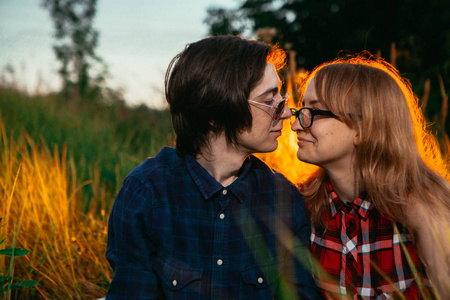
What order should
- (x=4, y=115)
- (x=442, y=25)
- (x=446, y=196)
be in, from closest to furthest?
(x=446, y=196)
(x=4, y=115)
(x=442, y=25)

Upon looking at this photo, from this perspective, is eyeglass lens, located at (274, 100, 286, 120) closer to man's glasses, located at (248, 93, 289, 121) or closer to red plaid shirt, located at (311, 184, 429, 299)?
man's glasses, located at (248, 93, 289, 121)

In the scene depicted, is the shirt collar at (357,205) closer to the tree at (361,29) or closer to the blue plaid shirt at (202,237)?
the blue plaid shirt at (202,237)

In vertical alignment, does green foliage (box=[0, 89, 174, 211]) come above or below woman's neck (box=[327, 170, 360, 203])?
above

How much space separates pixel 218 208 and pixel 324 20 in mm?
7793

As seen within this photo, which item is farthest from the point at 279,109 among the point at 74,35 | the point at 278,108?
the point at 74,35

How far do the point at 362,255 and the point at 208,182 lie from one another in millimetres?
895

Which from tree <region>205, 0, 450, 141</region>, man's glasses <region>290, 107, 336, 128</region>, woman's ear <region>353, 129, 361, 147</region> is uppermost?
tree <region>205, 0, 450, 141</region>

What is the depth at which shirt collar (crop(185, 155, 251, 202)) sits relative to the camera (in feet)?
6.59

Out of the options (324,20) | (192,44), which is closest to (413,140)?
(192,44)

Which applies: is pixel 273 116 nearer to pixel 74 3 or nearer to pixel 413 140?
pixel 413 140

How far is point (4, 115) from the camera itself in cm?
548

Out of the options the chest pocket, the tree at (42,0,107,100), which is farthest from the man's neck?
the tree at (42,0,107,100)

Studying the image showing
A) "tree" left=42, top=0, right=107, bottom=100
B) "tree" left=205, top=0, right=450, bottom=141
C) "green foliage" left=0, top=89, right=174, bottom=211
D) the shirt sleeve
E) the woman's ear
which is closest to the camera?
the shirt sleeve

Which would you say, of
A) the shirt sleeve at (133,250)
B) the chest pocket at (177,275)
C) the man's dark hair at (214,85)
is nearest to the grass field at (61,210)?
the shirt sleeve at (133,250)
